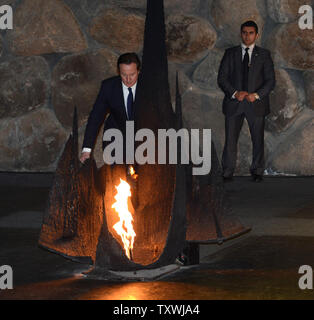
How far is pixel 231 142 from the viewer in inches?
447

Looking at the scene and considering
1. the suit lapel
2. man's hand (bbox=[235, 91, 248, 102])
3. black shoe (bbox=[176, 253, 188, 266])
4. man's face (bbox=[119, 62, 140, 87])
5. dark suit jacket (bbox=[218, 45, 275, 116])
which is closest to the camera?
black shoe (bbox=[176, 253, 188, 266])

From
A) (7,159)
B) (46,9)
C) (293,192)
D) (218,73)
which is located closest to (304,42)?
(218,73)

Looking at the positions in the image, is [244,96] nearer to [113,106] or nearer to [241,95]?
[241,95]

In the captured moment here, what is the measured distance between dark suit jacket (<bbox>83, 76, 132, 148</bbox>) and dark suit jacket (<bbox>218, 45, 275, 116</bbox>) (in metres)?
3.83

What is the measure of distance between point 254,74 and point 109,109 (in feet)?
13.0

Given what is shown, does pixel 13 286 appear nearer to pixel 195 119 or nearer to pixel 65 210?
pixel 65 210

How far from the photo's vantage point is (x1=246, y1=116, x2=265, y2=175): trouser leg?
11281mm

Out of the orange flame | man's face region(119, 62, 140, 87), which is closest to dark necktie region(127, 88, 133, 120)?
man's face region(119, 62, 140, 87)

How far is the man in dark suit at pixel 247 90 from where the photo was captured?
36.5 feet

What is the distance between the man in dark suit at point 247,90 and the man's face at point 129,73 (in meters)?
4.06

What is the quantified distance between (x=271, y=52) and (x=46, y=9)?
9.47 feet

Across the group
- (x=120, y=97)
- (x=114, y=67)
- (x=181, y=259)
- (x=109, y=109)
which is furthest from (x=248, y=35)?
(x=181, y=259)

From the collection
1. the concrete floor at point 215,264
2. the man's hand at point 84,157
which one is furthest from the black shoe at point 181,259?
the man's hand at point 84,157

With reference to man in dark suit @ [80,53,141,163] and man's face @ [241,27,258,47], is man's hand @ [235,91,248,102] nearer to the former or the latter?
man's face @ [241,27,258,47]
